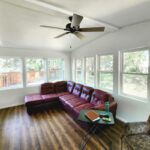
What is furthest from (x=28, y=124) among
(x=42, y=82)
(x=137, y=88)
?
(x=137, y=88)

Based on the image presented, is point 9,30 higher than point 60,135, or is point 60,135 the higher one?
point 9,30

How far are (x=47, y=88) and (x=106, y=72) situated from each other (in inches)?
104

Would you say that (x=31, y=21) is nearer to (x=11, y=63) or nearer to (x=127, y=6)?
(x=127, y=6)

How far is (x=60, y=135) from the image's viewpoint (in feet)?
8.80

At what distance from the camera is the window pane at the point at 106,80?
12.3 feet

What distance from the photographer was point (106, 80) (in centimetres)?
391

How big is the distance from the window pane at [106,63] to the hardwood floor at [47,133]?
1.78 meters

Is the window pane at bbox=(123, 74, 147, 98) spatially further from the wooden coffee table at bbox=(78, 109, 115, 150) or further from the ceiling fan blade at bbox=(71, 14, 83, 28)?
the ceiling fan blade at bbox=(71, 14, 83, 28)

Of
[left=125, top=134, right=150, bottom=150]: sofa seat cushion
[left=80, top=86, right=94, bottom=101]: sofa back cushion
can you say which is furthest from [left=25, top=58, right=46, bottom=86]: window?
[left=125, top=134, right=150, bottom=150]: sofa seat cushion

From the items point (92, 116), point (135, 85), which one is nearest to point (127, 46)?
point (135, 85)

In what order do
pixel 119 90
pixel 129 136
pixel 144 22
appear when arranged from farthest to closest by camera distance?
pixel 119 90 → pixel 144 22 → pixel 129 136

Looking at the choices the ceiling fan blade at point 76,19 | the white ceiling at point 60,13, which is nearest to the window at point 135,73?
the white ceiling at point 60,13

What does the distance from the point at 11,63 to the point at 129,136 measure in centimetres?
472

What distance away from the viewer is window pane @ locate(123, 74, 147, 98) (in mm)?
2840
